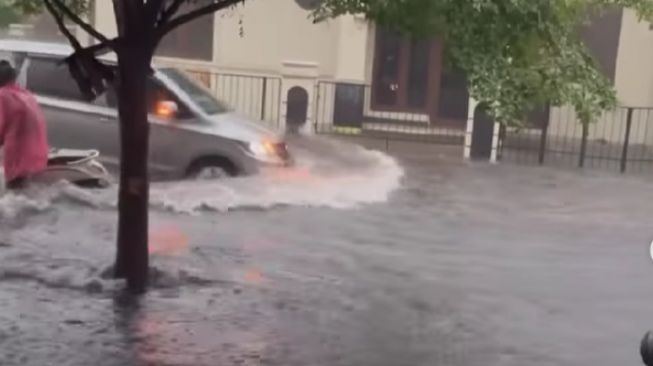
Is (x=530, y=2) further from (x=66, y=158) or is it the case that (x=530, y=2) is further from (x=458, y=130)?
(x=458, y=130)

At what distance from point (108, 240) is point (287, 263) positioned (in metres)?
1.76

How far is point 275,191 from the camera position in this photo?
1373cm

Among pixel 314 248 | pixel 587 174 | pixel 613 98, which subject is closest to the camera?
pixel 613 98

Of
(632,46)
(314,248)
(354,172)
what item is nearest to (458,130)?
(632,46)

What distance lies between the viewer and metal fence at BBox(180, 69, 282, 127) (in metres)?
21.4

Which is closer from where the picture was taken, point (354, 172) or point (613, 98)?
point (613, 98)

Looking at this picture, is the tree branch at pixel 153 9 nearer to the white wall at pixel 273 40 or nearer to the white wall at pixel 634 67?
the white wall at pixel 273 40

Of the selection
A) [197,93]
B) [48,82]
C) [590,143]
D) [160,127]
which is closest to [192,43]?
[590,143]

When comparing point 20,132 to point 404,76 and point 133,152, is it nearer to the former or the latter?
point 133,152

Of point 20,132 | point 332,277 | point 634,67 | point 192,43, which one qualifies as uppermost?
point 634,67

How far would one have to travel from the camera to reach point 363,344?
7.61m

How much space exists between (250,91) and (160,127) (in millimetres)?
8290

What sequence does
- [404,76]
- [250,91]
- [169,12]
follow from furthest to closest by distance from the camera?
[404,76] < [250,91] < [169,12]

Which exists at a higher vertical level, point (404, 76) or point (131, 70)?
point (131, 70)
